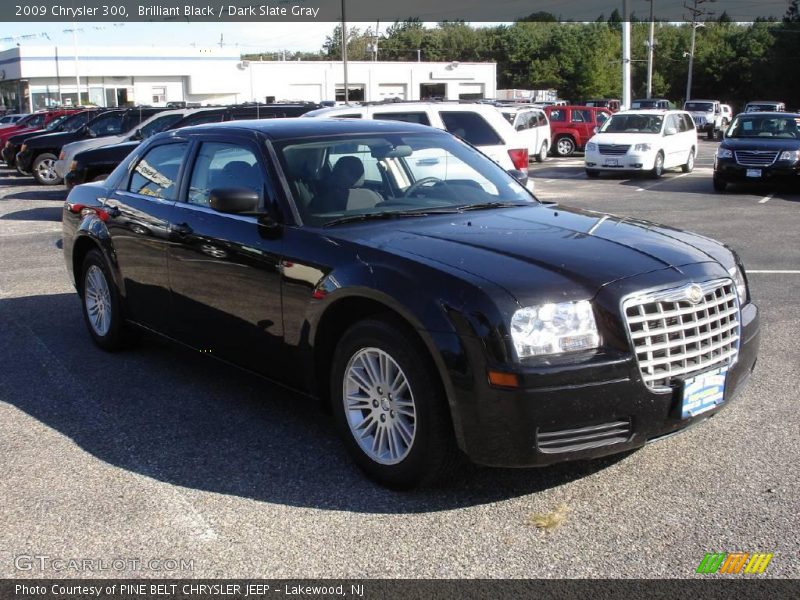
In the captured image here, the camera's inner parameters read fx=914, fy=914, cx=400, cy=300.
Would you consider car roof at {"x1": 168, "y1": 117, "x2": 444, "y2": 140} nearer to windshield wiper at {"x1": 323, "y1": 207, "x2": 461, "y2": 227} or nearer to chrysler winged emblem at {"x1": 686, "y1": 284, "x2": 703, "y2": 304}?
windshield wiper at {"x1": 323, "y1": 207, "x2": 461, "y2": 227}

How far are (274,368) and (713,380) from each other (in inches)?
87.6

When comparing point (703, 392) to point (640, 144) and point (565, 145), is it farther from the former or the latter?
point (565, 145)

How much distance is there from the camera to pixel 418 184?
530 centimetres

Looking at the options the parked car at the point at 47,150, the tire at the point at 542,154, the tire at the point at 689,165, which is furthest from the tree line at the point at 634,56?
the parked car at the point at 47,150

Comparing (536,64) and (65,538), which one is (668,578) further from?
(536,64)

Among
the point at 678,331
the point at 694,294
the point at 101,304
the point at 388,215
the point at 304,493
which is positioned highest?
the point at 388,215

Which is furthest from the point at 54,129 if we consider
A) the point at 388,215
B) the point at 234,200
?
the point at 388,215

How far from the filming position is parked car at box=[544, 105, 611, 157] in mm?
32656

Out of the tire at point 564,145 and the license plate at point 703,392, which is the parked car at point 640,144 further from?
the license plate at point 703,392

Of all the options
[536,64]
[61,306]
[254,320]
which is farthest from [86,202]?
[536,64]

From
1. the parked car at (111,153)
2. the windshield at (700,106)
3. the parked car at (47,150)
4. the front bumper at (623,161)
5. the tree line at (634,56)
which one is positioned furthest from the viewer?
the tree line at (634,56)

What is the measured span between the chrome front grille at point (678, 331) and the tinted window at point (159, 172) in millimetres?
3197

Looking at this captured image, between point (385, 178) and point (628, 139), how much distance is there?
19.2m

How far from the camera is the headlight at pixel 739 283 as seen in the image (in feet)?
14.6
